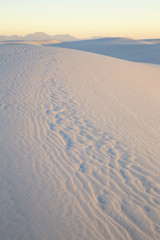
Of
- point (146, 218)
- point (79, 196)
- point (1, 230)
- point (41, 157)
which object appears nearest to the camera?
point (1, 230)

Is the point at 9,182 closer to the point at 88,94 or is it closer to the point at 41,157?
the point at 41,157

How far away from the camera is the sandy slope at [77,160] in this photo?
3.29m

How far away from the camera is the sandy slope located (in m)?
3.29

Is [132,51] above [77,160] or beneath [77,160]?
above

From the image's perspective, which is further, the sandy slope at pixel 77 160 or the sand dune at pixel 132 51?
the sand dune at pixel 132 51

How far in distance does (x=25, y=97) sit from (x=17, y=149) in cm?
322

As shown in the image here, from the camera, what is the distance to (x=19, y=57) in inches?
491

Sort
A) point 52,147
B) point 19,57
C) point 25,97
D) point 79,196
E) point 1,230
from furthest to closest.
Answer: point 19,57, point 25,97, point 52,147, point 79,196, point 1,230

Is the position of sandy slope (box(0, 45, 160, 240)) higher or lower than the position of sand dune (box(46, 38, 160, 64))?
lower

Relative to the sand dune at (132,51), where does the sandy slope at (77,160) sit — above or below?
below

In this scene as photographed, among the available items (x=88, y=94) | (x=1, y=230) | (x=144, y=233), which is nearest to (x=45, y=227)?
(x=1, y=230)

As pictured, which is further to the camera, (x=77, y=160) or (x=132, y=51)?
(x=132, y=51)

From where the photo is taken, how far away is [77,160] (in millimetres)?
4742

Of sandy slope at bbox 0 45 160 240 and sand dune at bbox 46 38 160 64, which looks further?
sand dune at bbox 46 38 160 64
